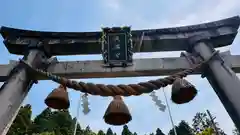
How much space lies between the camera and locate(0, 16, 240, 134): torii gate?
11.6 ft

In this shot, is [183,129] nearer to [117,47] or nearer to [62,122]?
[62,122]

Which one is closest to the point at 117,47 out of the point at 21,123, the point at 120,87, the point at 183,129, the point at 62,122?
the point at 120,87

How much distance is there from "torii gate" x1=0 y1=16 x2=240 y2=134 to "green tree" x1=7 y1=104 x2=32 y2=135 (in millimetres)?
23876

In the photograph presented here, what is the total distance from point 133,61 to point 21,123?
27.2m

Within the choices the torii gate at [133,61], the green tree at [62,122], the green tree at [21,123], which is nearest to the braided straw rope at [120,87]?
the torii gate at [133,61]

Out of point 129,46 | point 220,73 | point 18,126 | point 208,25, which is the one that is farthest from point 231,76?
point 18,126

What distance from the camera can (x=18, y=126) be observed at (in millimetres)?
27719

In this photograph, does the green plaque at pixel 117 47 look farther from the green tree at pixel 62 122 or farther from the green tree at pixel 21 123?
the green tree at pixel 62 122

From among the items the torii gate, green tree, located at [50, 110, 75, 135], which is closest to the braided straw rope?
the torii gate

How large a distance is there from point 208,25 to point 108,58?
5.90 ft

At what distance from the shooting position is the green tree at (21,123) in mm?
26769

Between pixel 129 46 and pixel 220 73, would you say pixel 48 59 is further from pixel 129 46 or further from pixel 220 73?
pixel 220 73

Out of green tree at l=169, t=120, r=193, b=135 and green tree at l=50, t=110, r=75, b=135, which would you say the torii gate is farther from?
green tree at l=169, t=120, r=193, b=135

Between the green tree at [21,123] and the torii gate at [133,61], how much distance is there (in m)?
23.9
